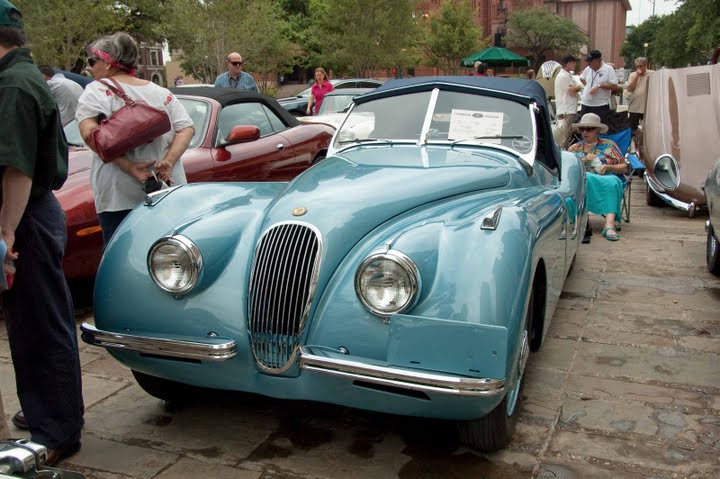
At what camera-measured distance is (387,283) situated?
287cm

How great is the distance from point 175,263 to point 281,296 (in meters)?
0.53

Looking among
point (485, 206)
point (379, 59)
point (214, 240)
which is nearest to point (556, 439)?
point (485, 206)

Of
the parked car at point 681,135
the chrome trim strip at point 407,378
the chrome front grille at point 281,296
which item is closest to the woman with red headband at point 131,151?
the chrome front grille at point 281,296

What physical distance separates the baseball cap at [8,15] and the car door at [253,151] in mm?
3486

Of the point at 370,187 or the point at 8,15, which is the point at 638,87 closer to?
the point at 370,187

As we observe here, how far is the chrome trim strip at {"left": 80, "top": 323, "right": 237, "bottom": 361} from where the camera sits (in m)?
2.98

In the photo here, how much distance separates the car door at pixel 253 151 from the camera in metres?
6.66

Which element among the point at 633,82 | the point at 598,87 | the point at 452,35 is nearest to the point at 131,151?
the point at 598,87

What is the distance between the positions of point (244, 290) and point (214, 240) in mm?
308

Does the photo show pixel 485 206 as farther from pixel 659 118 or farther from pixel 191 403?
pixel 659 118

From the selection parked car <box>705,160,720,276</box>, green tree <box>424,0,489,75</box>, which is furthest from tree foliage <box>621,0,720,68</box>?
parked car <box>705,160,720,276</box>

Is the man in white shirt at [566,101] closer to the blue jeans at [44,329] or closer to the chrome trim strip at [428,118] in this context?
the chrome trim strip at [428,118]

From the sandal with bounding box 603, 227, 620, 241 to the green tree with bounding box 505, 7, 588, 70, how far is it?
60.9 metres

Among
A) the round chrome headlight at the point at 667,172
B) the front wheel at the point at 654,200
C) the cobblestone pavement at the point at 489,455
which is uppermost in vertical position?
the round chrome headlight at the point at 667,172
